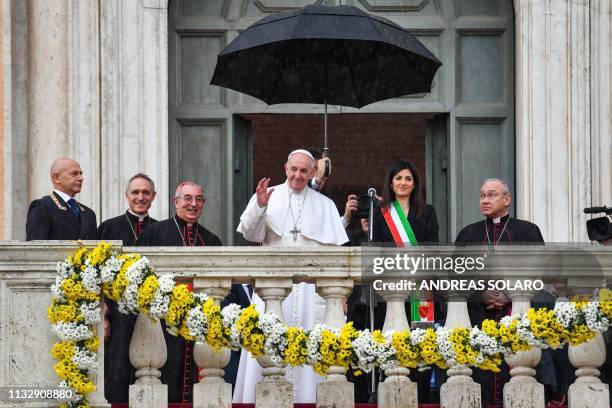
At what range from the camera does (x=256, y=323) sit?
10.1 meters

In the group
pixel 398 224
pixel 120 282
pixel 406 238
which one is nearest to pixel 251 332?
pixel 120 282

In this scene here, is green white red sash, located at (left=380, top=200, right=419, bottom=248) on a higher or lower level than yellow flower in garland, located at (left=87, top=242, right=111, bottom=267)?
higher

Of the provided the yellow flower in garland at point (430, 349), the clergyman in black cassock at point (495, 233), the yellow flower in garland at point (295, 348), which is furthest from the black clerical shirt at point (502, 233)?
the yellow flower in garland at point (295, 348)

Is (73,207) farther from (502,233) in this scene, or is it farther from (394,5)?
(394,5)

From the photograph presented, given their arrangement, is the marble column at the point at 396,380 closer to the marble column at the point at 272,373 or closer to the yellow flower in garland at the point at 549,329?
the marble column at the point at 272,373

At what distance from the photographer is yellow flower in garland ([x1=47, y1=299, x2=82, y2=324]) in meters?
10.2

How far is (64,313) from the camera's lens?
1016 cm

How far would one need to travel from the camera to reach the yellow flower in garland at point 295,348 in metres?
10.0

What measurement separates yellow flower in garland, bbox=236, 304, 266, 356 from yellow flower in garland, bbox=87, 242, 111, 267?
0.87m

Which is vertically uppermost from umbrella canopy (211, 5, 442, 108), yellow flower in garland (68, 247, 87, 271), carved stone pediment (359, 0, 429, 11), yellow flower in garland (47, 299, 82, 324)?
carved stone pediment (359, 0, 429, 11)

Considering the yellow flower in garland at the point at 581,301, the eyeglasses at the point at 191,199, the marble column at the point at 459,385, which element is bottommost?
the marble column at the point at 459,385

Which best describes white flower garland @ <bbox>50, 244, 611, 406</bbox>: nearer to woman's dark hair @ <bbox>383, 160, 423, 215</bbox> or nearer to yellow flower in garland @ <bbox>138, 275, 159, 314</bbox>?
yellow flower in garland @ <bbox>138, 275, 159, 314</bbox>

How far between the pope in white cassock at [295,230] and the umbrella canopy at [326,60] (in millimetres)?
786

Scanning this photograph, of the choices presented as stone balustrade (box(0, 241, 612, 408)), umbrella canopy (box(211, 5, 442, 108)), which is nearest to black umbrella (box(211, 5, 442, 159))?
umbrella canopy (box(211, 5, 442, 108))
